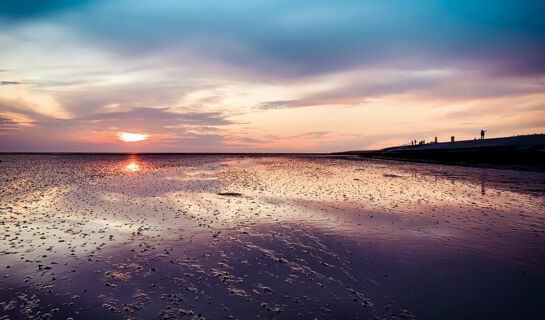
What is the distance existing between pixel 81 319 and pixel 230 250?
A: 5.94 metres

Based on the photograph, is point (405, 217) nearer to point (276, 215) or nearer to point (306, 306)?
point (276, 215)

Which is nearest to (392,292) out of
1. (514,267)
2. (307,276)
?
(307,276)

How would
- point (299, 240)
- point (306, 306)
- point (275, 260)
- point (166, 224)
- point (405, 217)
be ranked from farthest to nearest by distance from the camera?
point (405, 217) → point (166, 224) → point (299, 240) → point (275, 260) → point (306, 306)

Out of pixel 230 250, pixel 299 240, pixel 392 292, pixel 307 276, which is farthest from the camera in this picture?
pixel 299 240

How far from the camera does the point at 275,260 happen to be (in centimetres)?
1139

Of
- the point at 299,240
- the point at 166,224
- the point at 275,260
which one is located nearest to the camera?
the point at 275,260

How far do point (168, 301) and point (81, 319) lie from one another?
210 centimetres

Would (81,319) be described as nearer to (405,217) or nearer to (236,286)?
(236,286)

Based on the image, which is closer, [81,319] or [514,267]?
[81,319]

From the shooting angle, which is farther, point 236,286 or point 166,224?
point 166,224

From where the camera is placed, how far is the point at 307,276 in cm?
991

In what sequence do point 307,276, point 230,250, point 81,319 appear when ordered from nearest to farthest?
point 81,319, point 307,276, point 230,250

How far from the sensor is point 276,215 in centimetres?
1917

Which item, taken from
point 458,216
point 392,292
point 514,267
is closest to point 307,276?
point 392,292
